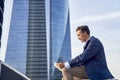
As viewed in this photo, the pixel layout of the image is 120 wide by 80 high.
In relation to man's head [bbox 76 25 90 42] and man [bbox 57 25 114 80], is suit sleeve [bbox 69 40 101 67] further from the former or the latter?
man's head [bbox 76 25 90 42]

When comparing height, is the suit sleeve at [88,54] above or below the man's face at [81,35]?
below

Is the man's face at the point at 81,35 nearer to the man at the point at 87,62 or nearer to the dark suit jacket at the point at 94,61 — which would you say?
the man at the point at 87,62

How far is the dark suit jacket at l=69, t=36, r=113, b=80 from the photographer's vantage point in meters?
6.58

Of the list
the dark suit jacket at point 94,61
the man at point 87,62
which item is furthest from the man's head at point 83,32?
the dark suit jacket at point 94,61

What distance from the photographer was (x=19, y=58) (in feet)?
651

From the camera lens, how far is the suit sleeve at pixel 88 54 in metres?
6.71

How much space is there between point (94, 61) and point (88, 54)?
0.15 metres

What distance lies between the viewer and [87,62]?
6750 millimetres

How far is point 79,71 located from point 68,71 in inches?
7.3

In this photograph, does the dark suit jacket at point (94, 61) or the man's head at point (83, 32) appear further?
the man's head at point (83, 32)

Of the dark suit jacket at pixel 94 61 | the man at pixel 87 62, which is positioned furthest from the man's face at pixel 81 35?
the dark suit jacket at pixel 94 61

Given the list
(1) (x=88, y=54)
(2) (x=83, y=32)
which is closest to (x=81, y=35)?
(2) (x=83, y=32)

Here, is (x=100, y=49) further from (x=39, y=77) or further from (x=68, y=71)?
(x=39, y=77)

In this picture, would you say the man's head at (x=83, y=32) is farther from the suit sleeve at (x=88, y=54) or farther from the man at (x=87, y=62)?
the suit sleeve at (x=88, y=54)
